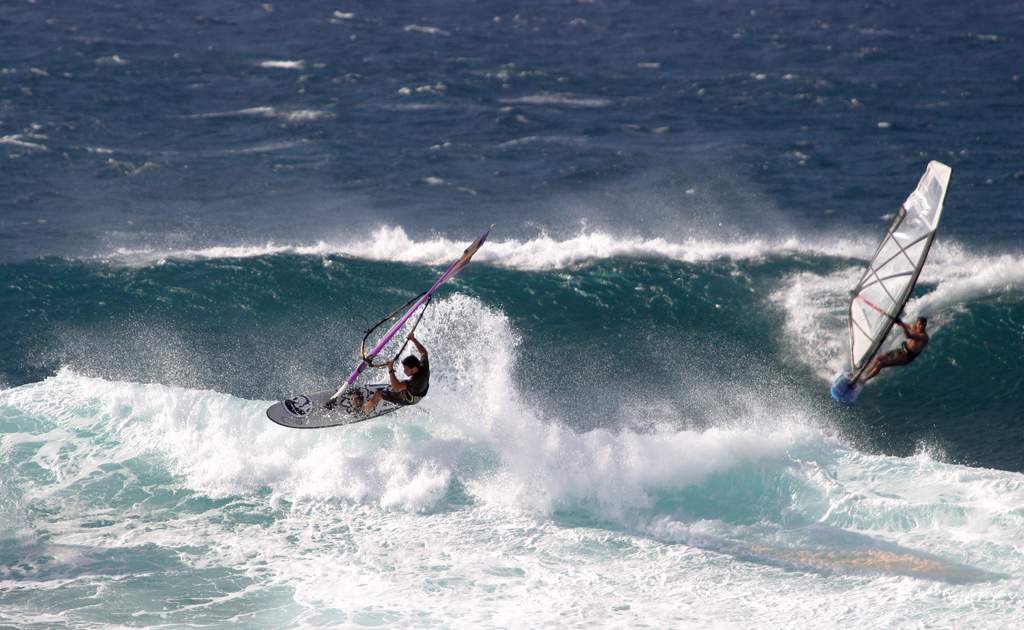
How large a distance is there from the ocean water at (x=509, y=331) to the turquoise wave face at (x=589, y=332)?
9 centimetres

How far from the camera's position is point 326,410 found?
1961cm

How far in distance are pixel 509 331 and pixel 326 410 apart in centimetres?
541

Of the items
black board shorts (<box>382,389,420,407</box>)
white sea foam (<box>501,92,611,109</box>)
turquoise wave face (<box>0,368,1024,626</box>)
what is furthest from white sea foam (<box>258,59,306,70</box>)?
black board shorts (<box>382,389,420,407</box>)

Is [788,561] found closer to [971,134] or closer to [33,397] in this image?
[33,397]

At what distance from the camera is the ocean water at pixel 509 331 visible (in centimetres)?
1845

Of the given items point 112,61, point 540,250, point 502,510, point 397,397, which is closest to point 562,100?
point 540,250

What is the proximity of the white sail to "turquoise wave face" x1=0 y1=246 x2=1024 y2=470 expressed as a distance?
203 inches

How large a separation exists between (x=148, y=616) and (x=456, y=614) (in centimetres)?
434

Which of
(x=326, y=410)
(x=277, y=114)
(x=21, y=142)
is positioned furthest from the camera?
(x=277, y=114)

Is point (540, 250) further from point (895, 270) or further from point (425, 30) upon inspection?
point (425, 30)

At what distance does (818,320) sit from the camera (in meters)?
25.6

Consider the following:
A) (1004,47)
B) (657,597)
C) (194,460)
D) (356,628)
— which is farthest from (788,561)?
(1004,47)

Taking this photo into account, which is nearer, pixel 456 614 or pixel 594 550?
pixel 456 614

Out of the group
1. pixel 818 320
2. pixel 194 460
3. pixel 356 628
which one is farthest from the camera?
pixel 818 320
